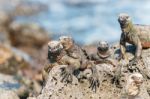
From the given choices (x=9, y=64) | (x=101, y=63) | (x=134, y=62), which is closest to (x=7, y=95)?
(x=101, y=63)

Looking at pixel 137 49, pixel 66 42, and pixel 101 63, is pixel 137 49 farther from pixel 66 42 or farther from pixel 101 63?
pixel 66 42

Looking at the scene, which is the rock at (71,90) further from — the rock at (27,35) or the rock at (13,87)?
the rock at (27,35)

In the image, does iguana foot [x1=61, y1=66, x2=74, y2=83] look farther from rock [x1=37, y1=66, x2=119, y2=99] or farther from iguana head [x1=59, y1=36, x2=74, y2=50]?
iguana head [x1=59, y1=36, x2=74, y2=50]

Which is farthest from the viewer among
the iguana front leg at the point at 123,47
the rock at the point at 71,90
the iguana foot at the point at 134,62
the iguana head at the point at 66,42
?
the iguana front leg at the point at 123,47

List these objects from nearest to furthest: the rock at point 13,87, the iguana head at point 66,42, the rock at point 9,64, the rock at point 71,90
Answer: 1. the rock at point 71,90
2. the iguana head at point 66,42
3. the rock at point 13,87
4. the rock at point 9,64

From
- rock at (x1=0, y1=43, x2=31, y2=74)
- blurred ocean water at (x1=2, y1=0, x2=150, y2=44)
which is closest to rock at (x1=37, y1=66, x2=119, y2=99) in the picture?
rock at (x1=0, y1=43, x2=31, y2=74)

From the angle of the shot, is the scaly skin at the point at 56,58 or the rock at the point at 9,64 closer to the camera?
the scaly skin at the point at 56,58

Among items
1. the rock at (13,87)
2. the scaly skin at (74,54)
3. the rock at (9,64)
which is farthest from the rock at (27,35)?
the scaly skin at (74,54)
